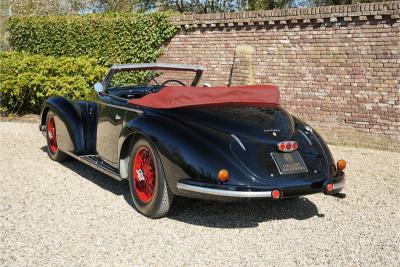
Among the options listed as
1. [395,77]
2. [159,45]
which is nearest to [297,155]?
[395,77]

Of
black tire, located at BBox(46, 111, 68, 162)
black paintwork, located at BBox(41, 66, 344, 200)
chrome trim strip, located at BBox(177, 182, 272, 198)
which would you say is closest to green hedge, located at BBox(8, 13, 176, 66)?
black tire, located at BBox(46, 111, 68, 162)

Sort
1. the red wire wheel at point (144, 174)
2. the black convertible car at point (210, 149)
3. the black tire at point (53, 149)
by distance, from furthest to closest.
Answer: the black tire at point (53, 149) → the red wire wheel at point (144, 174) → the black convertible car at point (210, 149)

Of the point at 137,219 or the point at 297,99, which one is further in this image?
the point at 297,99

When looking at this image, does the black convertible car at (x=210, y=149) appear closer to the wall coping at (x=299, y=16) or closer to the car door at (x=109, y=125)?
the car door at (x=109, y=125)

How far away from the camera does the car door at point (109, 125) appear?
523cm

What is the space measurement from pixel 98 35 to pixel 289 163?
381 inches

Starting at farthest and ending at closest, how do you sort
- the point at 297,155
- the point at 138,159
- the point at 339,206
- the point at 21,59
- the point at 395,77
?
1. the point at 21,59
2. the point at 395,77
3. the point at 339,206
4. the point at 138,159
5. the point at 297,155

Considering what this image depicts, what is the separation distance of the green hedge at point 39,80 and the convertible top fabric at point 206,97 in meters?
6.05

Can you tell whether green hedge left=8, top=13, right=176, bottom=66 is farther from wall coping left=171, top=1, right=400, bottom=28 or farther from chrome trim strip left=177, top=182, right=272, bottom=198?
chrome trim strip left=177, top=182, right=272, bottom=198

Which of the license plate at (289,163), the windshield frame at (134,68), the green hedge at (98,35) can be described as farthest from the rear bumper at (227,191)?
the green hedge at (98,35)

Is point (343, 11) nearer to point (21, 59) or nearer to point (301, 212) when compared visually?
A: point (301, 212)

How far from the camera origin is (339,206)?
515cm

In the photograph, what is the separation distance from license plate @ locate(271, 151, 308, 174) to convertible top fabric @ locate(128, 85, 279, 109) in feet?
2.93

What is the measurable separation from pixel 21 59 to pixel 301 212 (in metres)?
9.07
